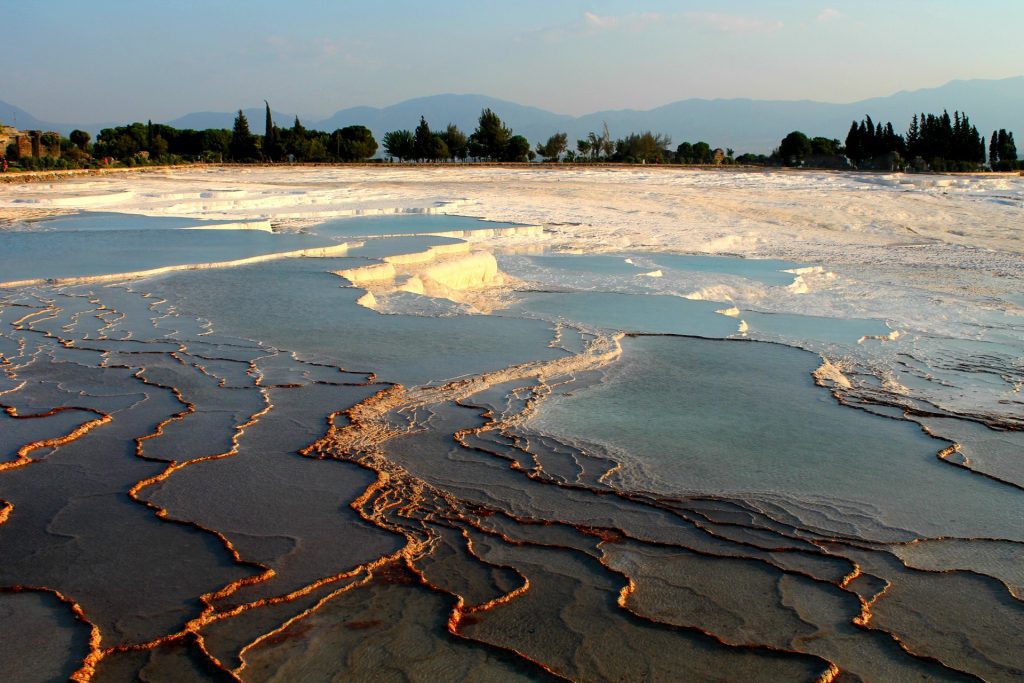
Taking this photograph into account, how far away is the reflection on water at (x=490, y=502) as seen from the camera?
236cm

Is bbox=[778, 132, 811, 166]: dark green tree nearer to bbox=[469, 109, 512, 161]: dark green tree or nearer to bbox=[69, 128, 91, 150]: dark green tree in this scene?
bbox=[469, 109, 512, 161]: dark green tree

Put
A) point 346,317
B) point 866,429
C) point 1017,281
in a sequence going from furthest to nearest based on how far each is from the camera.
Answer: point 1017,281, point 346,317, point 866,429

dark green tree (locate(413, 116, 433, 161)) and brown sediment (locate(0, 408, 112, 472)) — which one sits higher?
dark green tree (locate(413, 116, 433, 161))

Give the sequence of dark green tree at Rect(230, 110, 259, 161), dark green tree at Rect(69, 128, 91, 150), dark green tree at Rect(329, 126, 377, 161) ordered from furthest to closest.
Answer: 1. dark green tree at Rect(69, 128, 91, 150)
2. dark green tree at Rect(329, 126, 377, 161)
3. dark green tree at Rect(230, 110, 259, 161)

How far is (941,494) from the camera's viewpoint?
3.47 meters

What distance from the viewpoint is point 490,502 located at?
127 inches

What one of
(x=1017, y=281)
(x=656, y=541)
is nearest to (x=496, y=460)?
(x=656, y=541)

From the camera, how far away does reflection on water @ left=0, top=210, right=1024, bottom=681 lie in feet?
7.74

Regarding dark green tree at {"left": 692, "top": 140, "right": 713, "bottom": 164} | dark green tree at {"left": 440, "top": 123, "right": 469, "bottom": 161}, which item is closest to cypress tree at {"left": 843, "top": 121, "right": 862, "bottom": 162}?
dark green tree at {"left": 692, "top": 140, "right": 713, "bottom": 164}

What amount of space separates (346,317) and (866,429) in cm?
318

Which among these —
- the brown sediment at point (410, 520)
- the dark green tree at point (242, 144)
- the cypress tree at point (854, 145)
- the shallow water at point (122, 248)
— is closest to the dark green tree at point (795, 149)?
the cypress tree at point (854, 145)

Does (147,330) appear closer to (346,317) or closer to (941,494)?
(346,317)

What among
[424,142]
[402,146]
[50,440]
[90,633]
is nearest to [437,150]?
[424,142]

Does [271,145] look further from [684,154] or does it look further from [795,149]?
[795,149]
